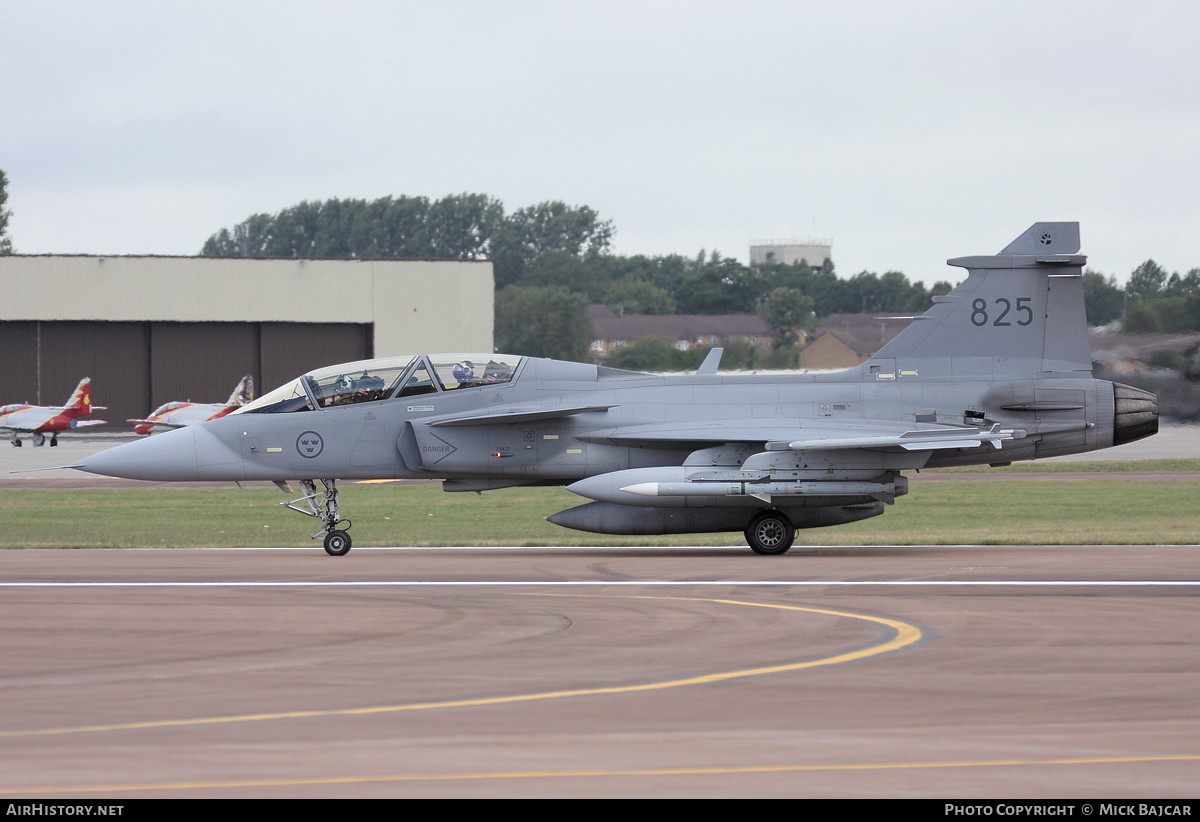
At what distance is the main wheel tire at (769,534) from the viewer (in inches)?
675

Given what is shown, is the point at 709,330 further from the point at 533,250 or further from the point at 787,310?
the point at 533,250

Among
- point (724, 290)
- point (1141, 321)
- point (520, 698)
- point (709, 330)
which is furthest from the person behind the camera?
point (724, 290)

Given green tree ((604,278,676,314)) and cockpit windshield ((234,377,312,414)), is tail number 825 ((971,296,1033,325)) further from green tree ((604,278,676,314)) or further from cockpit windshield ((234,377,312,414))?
green tree ((604,278,676,314))

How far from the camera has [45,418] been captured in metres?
52.4

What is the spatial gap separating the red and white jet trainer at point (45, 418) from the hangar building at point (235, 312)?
236 inches

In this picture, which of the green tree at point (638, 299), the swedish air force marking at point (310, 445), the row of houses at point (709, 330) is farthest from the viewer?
the green tree at point (638, 299)

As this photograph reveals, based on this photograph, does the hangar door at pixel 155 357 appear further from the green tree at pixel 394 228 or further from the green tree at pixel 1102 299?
the green tree at pixel 394 228

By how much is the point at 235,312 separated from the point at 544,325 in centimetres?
2436

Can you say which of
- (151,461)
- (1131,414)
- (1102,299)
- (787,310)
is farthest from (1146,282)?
(787,310)

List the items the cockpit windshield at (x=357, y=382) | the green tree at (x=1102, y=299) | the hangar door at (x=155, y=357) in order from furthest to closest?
the hangar door at (x=155, y=357)
the green tree at (x=1102, y=299)
the cockpit windshield at (x=357, y=382)

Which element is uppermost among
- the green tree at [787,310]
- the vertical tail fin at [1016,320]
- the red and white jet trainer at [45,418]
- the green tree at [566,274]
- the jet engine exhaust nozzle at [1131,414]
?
the green tree at [566,274]

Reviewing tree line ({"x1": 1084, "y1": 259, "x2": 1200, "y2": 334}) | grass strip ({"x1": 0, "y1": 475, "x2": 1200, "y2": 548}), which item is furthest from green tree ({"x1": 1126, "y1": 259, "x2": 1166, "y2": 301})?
grass strip ({"x1": 0, "y1": 475, "x2": 1200, "y2": 548})

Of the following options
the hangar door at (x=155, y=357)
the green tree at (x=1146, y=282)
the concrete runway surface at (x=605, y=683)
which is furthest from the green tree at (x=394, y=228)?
the concrete runway surface at (x=605, y=683)

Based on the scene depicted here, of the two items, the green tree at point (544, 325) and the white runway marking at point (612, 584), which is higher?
the green tree at point (544, 325)
